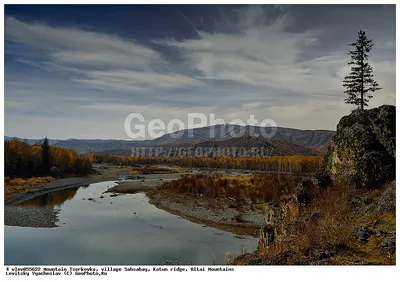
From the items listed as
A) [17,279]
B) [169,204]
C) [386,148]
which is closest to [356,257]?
[386,148]

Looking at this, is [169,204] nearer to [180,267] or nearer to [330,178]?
[330,178]

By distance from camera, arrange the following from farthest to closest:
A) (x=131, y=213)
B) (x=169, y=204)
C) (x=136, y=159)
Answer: (x=136, y=159)
(x=169, y=204)
(x=131, y=213)

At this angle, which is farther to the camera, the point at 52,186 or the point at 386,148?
the point at 52,186

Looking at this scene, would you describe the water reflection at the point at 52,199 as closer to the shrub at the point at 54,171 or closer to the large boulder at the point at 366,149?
the shrub at the point at 54,171

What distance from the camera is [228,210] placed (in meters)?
19.7

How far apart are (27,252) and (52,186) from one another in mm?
20478

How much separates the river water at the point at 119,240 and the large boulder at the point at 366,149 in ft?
12.7

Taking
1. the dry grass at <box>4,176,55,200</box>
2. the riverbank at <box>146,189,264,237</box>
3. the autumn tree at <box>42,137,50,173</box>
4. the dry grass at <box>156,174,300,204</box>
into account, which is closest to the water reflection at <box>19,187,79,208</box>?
the dry grass at <box>4,176,55,200</box>

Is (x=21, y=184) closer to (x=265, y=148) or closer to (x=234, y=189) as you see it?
(x=234, y=189)

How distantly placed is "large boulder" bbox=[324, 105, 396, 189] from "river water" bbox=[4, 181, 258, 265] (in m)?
3.86

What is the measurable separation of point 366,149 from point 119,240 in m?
8.60

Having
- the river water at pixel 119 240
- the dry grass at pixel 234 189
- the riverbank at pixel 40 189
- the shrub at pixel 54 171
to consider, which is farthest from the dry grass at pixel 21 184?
the dry grass at pixel 234 189

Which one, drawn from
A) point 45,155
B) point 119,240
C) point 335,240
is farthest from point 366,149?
point 45,155

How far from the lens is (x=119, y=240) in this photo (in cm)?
1180
